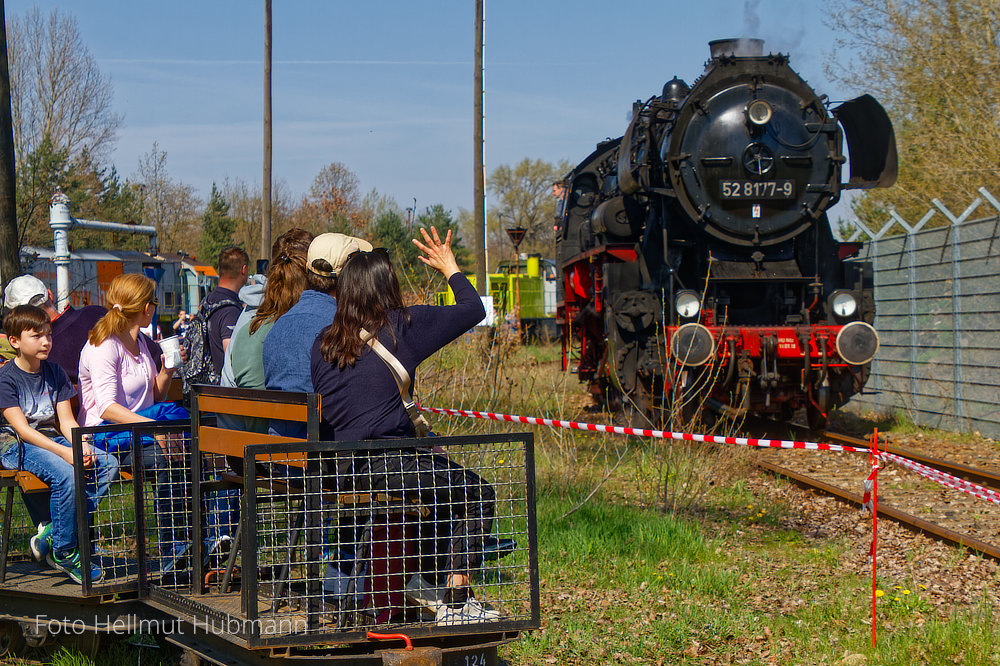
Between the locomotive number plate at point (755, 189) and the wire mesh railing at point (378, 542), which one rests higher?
the locomotive number plate at point (755, 189)

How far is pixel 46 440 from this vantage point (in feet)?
16.6

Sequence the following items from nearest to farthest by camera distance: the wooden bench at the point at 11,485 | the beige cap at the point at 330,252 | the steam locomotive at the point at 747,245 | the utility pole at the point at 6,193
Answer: the beige cap at the point at 330,252
the wooden bench at the point at 11,485
the utility pole at the point at 6,193
the steam locomotive at the point at 747,245

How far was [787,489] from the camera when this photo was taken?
8.98 metres

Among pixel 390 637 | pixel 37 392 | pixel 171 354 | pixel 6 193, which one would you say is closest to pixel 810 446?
pixel 390 637

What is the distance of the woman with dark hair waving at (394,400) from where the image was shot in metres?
3.84

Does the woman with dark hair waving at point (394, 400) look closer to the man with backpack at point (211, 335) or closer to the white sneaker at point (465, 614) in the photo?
the white sneaker at point (465, 614)

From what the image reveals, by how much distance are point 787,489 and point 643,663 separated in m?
4.57

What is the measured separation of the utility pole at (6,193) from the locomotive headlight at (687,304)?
709 cm

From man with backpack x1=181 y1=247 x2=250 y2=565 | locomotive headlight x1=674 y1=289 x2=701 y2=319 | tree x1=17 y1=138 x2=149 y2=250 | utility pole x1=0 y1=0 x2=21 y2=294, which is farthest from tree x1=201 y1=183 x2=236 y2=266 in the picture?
man with backpack x1=181 y1=247 x2=250 y2=565

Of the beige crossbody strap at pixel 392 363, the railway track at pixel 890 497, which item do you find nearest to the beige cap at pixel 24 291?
the beige crossbody strap at pixel 392 363

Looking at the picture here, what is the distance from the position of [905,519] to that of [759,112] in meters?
4.94

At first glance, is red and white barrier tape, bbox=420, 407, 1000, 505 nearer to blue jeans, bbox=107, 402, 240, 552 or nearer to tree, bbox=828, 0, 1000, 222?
blue jeans, bbox=107, 402, 240, 552

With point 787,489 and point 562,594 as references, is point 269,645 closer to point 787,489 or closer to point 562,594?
point 562,594

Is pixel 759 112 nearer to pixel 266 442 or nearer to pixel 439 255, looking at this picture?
pixel 439 255
